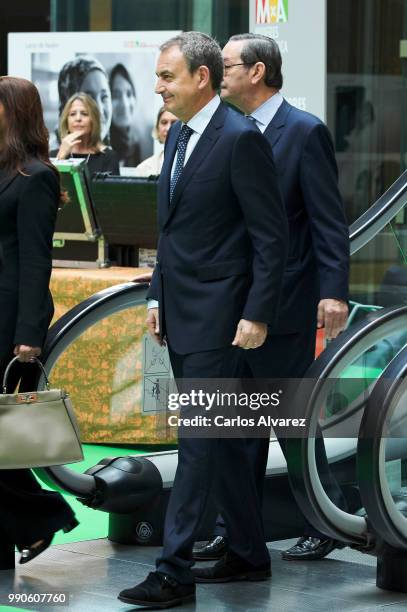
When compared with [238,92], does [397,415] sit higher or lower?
lower

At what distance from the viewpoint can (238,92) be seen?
4.55m

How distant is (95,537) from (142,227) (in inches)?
82.7

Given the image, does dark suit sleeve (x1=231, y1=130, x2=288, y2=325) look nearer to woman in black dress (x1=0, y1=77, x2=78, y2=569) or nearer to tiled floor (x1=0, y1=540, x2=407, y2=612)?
woman in black dress (x1=0, y1=77, x2=78, y2=569)

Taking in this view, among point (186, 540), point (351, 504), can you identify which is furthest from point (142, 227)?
point (186, 540)

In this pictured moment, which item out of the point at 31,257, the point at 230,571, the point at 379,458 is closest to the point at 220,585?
the point at 230,571

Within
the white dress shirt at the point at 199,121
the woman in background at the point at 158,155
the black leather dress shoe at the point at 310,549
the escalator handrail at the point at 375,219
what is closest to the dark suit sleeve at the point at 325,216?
the white dress shirt at the point at 199,121

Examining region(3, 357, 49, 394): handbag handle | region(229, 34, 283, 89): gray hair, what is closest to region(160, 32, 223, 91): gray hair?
region(229, 34, 283, 89): gray hair

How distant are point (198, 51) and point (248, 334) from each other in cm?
82

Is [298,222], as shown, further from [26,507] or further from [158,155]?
[158,155]

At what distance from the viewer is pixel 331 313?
4383 mm

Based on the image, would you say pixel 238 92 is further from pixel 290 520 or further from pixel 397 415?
pixel 290 520

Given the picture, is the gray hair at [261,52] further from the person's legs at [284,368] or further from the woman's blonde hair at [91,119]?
the woman's blonde hair at [91,119]

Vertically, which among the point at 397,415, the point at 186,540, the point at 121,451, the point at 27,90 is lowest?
the point at 121,451

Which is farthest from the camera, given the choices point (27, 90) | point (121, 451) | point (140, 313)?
point (121, 451)
